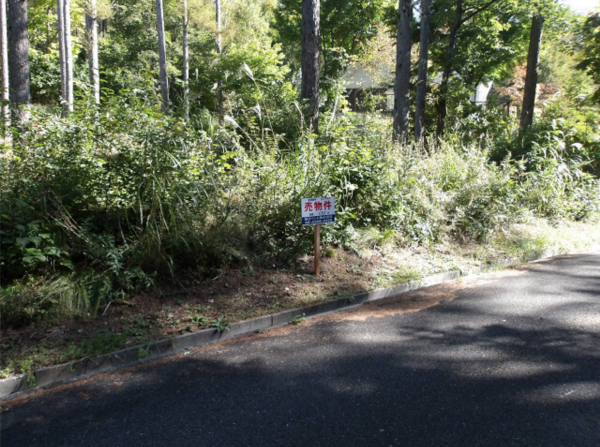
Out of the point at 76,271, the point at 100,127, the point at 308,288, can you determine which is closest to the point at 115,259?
the point at 76,271

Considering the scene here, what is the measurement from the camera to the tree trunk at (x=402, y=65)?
14.1 metres

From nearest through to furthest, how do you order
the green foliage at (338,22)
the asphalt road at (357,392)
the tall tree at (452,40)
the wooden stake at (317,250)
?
1. the asphalt road at (357,392)
2. the wooden stake at (317,250)
3. the tall tree at (452,40)
4. the green foliage at (338,22)

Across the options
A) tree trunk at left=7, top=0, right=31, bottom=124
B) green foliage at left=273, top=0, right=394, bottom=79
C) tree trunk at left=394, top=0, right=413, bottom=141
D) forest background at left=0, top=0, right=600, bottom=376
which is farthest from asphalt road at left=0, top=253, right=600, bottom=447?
green foliage at left=273, top=0, right=394, bottom=79

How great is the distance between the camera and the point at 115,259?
5.86 metres

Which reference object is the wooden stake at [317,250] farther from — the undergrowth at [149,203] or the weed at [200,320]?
the weed at [200,320]

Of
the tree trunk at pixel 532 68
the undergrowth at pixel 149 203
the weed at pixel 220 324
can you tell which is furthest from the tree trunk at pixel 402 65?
the weed at pixel 220 324

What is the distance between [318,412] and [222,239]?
3.69 m

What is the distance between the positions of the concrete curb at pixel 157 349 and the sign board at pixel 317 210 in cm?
130

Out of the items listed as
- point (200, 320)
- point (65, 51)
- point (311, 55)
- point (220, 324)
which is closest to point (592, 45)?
point (311, 55)

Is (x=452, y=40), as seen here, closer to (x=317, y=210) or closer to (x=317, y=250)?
(x=317, y=210)

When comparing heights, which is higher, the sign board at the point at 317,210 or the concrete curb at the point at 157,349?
the sign board at the point at 317,210

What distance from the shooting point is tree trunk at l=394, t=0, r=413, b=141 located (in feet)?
46.3

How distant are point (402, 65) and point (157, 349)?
12735 mm

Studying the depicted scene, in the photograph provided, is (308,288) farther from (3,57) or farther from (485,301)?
(3,57)
